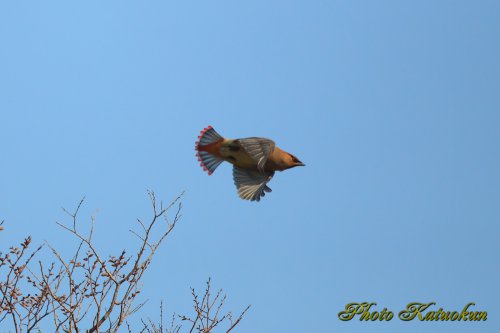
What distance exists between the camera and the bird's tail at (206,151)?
381 inches

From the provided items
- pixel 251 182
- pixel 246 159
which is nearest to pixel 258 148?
pixel 246 159

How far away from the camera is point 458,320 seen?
11375 mm

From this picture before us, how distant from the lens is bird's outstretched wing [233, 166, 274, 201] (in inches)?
376

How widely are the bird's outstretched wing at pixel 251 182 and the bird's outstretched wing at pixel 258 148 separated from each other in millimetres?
406

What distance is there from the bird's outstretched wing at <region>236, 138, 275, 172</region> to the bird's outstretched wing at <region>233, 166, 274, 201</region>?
1.33 ft

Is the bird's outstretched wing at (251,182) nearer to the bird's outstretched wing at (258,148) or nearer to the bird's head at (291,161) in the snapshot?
the bird's head at (291,161)

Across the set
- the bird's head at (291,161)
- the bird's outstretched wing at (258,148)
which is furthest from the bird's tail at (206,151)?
the bird's head at (291,161)

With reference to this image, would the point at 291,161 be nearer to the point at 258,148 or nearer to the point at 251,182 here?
the point at 251,182

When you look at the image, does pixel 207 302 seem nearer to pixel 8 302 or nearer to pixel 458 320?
pixel 8 302

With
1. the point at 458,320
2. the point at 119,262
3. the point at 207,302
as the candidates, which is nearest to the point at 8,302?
the point at 119,262

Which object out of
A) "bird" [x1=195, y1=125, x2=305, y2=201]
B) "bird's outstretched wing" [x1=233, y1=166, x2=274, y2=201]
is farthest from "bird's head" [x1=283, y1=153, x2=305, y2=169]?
"bird's outstretched wing" [x1=233, y1=166, x2=274, y2=201]

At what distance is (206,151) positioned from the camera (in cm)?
973

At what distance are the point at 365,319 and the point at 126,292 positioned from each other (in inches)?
209

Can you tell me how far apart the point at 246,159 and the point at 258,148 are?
297 millimetres
